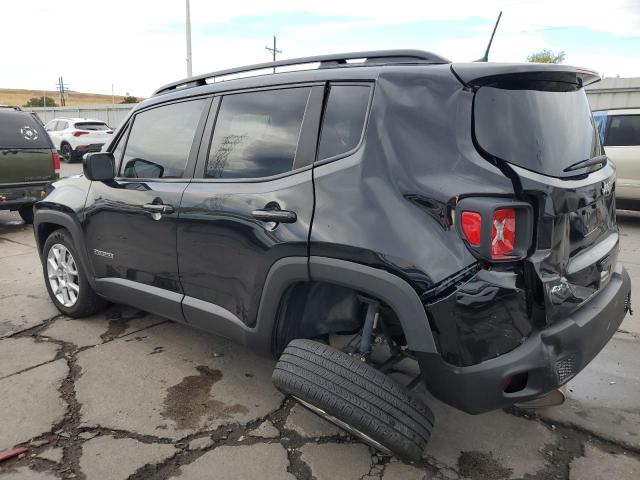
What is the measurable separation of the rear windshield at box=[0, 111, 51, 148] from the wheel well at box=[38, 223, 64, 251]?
12.6 feet

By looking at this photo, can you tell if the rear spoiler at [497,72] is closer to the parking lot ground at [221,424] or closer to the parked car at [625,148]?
the parking lot ground at [221,424]

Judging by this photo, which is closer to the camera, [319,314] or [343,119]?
[343,119]

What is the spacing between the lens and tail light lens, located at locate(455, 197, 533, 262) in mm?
1859

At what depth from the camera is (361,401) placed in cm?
A: 203

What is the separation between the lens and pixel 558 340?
1.98 meters

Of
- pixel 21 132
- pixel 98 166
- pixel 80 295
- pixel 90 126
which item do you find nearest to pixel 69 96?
pixel 90 126

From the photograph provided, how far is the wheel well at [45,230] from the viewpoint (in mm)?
4117

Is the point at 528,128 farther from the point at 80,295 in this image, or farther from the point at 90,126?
the point at 90,126

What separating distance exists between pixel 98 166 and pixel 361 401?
2.38m

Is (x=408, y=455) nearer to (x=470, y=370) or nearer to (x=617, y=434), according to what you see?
(x=470, y=370)

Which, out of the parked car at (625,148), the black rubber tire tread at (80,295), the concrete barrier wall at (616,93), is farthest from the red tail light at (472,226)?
the concrete barrier wall at (616,93)

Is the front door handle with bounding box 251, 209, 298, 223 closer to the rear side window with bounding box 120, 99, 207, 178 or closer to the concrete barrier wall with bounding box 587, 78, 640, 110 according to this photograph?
the rear side window with bounding box 120, 99, 207, 178

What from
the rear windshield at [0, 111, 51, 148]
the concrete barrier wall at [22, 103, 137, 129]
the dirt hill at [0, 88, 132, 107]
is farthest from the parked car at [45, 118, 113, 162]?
the dirt hill at [0, 88, 132, 107]

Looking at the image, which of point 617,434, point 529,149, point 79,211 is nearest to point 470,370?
point 529,149
